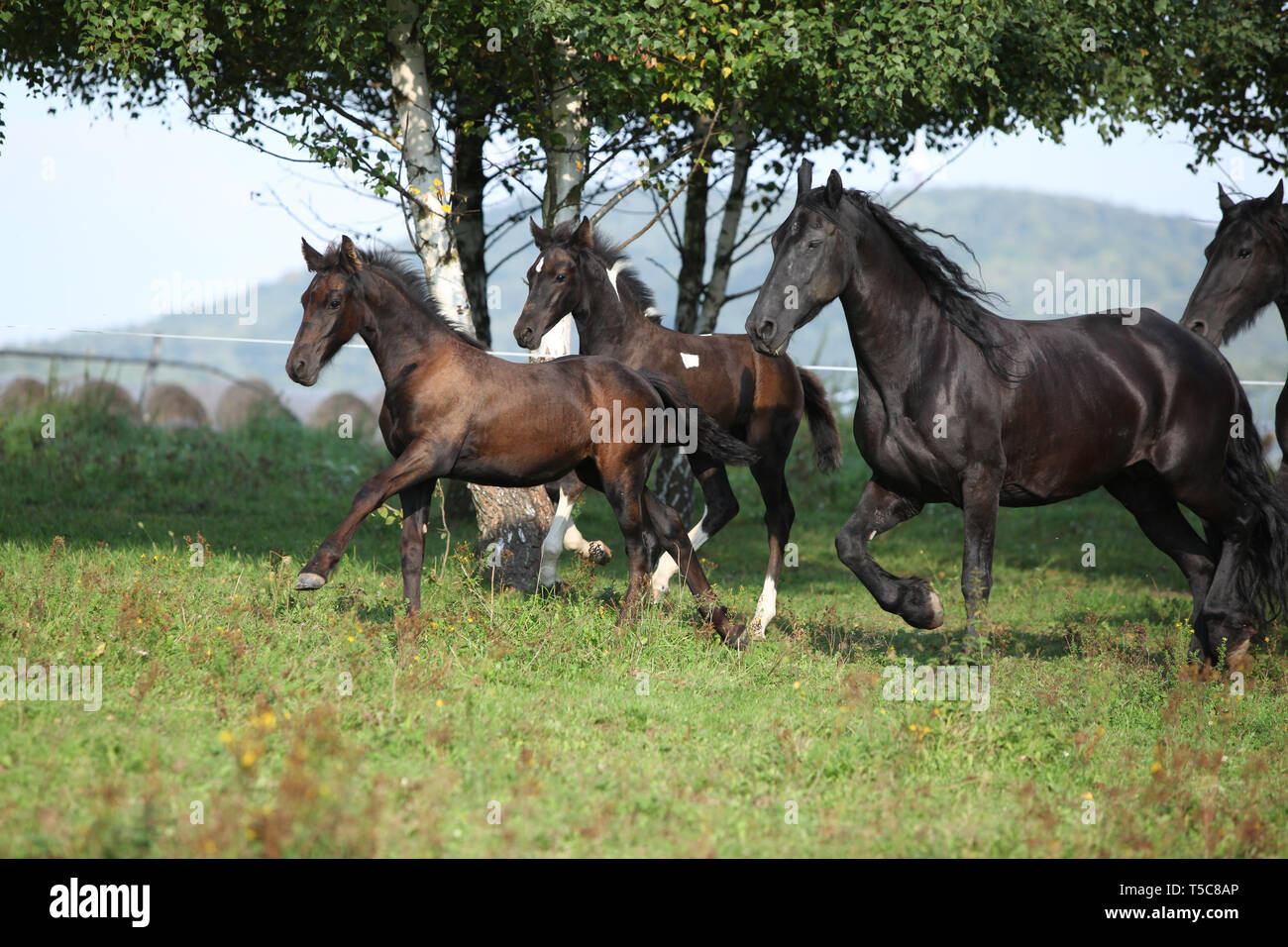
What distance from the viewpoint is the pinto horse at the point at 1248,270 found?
808cm

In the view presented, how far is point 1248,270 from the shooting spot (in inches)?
319

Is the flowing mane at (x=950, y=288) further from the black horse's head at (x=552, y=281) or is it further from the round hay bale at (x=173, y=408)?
the round hay bale at (x=173, y=408)

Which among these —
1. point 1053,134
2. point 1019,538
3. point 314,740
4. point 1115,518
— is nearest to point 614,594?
point 314,740

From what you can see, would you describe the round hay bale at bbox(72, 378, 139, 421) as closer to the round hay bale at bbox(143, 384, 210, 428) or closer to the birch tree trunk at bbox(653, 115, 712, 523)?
the round hay bale at bbox(143, 384, 210, 428)

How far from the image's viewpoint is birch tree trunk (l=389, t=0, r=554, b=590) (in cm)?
920

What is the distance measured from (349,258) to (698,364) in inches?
117

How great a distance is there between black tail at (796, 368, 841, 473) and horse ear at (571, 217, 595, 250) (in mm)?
2076

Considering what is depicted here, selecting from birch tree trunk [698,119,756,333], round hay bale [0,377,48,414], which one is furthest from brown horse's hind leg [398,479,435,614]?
round hay bale [0,377,48,414]

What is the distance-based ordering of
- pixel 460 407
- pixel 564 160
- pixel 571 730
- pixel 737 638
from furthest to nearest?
1. pixel 564 160
2. pixel 737 638
3. pixel 460 407
4. pixel 571 730

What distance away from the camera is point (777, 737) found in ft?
18.0

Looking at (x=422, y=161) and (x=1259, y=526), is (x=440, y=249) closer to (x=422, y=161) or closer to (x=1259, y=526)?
(x=422, y=161)

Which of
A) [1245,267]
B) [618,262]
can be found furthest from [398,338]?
[1245,267]

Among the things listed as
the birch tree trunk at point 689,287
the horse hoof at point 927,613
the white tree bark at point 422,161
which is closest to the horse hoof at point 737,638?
the horse hoof at point 927,613

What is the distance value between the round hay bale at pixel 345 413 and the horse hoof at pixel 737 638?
1225 cm
